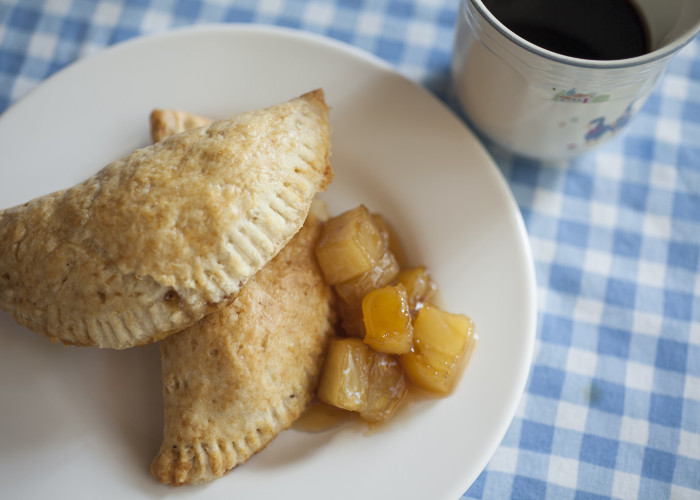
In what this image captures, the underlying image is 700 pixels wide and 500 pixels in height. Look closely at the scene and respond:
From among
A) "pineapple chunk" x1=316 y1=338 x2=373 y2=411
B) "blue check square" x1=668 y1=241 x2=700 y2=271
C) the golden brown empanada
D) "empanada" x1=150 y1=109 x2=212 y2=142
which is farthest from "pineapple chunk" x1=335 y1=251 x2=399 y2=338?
"blue check square" x1=668 y1=241 x2=700 y2=271

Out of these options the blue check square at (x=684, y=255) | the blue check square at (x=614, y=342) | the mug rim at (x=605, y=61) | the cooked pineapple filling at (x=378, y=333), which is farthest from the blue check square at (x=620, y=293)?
the mug rim at (x=605, y=61)

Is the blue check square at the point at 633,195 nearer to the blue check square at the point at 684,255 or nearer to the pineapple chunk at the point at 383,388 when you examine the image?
the blue check square at the point at 684,255

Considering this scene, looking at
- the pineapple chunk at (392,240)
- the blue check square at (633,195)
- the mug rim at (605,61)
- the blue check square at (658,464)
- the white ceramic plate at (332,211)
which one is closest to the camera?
the mug rim at (605,61)

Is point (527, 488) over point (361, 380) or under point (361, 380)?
under

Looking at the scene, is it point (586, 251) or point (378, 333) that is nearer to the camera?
point (378, 333)

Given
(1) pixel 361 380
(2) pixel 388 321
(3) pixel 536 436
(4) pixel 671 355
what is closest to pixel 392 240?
(2) pixel 388 321

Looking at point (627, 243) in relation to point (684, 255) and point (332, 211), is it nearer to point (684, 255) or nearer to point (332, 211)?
point (684, 255)
